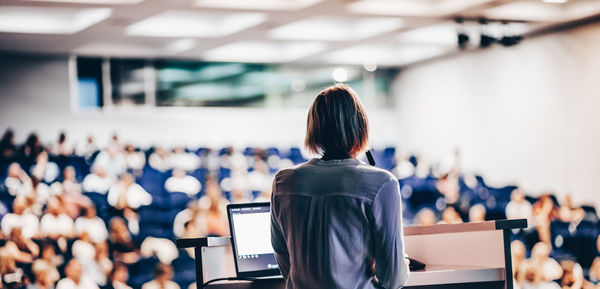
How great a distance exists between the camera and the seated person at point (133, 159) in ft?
27.2

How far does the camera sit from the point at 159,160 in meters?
8.47

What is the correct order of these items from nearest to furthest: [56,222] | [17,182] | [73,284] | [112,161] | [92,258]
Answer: [73,284] → [92,258] → [56,222] → [17,182] → [112,161]

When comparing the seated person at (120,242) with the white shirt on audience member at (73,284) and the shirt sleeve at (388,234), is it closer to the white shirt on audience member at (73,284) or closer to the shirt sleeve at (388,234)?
the white shirt on audience member at (73,284)

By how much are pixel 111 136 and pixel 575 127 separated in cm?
520

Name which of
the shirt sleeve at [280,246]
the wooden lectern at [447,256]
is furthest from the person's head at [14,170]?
the shirt sleeve at [280,246]

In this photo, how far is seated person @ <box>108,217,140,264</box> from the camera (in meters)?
6.20

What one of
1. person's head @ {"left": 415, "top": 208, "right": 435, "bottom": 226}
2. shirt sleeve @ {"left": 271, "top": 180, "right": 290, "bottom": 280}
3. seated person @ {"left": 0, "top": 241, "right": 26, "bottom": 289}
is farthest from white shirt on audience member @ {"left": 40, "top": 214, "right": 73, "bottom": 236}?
shirt sleeve @ {"left": 271, "top": 180, "right": 290, "bottom": 280}

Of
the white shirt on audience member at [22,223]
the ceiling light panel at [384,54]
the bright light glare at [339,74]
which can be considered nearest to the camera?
the white shirt on audience member at [22,223]

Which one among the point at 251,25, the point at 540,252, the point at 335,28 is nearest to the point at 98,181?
the point at 251,25

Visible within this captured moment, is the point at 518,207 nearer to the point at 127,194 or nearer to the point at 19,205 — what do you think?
the point at 127,194

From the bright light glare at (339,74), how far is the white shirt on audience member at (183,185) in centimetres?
280

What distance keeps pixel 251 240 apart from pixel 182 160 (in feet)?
21.4

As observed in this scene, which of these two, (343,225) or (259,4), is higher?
(259,4)

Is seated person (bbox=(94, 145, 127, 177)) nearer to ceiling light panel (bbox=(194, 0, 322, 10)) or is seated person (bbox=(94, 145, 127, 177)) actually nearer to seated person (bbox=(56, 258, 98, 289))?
seated person (bbox=(56, 258, 98, 289))
